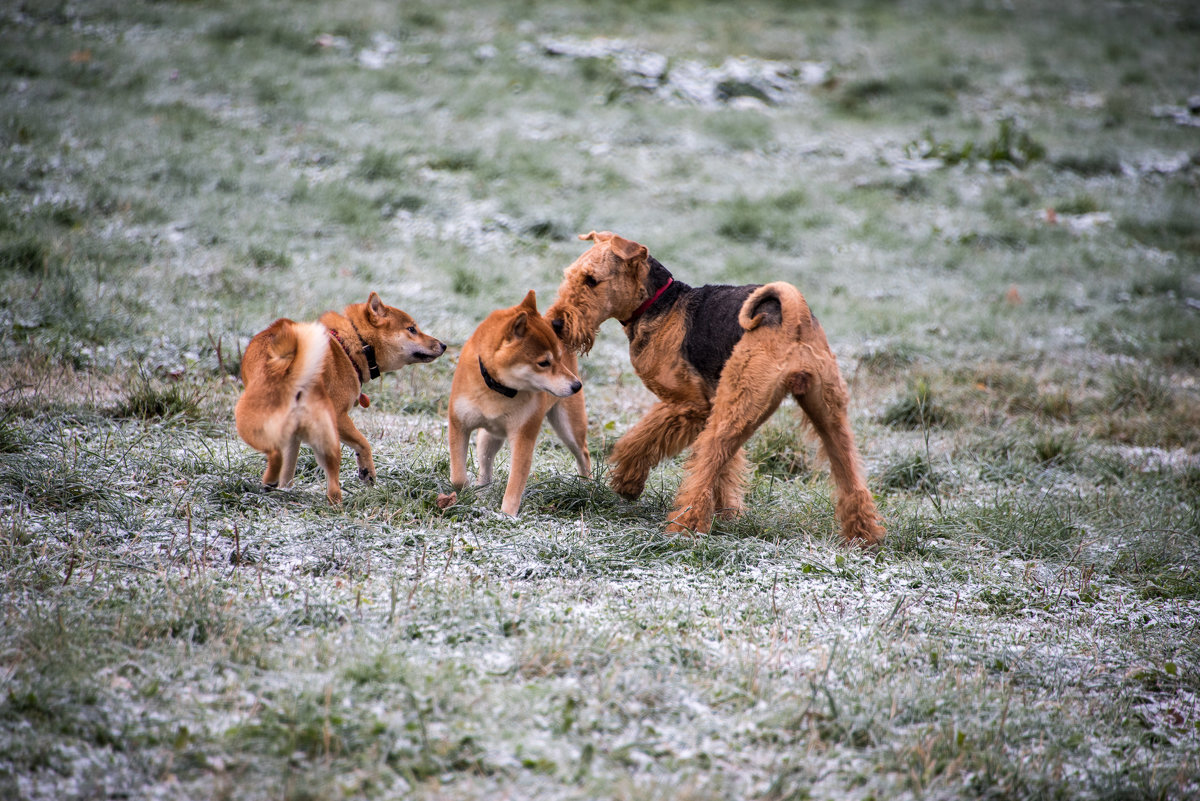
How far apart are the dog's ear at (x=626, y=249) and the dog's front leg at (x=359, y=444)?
1861 millimetres

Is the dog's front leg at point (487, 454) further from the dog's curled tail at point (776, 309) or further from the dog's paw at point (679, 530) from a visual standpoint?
the dog's curled tail at point (776, 309)

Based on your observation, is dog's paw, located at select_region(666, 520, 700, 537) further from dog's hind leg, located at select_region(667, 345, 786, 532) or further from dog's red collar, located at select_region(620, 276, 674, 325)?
dog's red collar, located at select_region(620, 276, 674, 325)

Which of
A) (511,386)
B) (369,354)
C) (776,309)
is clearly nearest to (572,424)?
(511,386)

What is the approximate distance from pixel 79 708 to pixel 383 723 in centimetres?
105

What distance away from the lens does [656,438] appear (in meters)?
5.45

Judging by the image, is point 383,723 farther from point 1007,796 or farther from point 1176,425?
point 1176,425

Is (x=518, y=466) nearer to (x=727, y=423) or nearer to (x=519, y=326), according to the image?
(x=519, y=326)

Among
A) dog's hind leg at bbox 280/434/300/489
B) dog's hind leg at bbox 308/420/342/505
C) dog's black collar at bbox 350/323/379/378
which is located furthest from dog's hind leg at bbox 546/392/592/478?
dog's hind leg at bbox 280/434/300/489

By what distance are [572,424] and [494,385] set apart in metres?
0.82

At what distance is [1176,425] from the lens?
7895 mm

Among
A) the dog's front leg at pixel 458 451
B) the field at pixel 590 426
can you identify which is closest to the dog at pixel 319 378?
the field at pixel 590 426

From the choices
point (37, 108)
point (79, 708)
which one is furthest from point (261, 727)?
point (37, 108)

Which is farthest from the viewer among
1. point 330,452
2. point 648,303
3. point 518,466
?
point 648,303

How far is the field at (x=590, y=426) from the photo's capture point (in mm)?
3271
